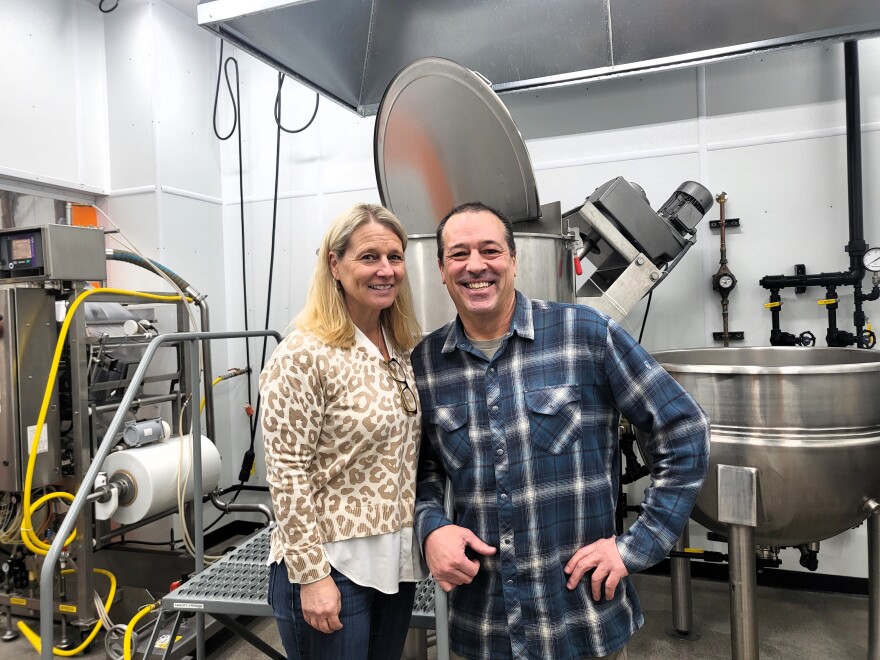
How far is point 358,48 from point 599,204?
134 cm

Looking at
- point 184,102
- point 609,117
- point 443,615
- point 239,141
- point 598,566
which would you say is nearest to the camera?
point 598,566

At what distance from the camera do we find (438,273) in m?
1.75

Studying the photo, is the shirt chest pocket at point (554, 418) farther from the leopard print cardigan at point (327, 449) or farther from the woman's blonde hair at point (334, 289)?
the woman's blonde hair at point (334, 289)

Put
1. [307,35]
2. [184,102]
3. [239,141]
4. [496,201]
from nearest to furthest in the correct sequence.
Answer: [496,201] < [307,35] < [184,102] < [239,141]

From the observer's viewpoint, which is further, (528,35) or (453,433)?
(528,35)

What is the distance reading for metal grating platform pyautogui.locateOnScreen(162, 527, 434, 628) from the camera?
4.86ft

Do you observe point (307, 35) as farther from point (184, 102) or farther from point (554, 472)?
point (554, 472)

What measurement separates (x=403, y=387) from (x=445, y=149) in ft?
3.62

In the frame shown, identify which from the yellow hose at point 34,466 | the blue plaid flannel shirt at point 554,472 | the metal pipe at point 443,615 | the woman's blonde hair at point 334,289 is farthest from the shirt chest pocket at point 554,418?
the yellow hose at point 34,466

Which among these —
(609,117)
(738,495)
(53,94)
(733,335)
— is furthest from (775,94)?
(53,94)

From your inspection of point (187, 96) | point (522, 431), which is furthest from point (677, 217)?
point (187, 96)

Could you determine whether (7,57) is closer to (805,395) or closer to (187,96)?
(187,96)

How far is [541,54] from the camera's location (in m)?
2.56

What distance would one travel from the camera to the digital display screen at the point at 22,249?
2.32 metres
